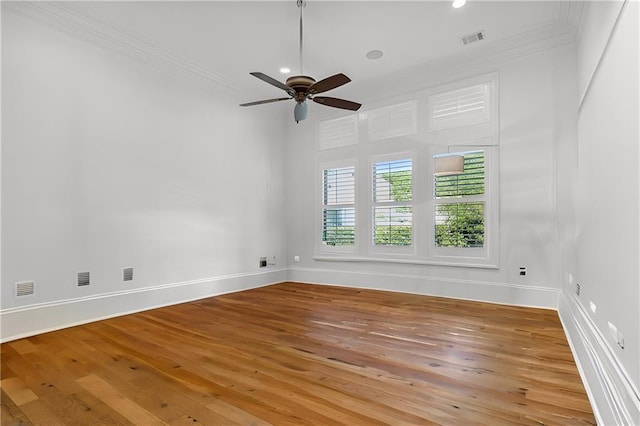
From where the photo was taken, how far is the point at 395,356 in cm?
252

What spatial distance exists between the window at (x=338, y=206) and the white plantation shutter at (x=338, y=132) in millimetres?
444

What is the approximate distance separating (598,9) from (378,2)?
1.84m

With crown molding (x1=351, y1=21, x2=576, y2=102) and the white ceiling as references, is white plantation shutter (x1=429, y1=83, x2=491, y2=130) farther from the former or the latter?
the white ceiling

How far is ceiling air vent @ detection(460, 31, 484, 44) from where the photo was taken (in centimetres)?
394

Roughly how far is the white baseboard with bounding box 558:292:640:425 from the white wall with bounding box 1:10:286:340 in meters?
4.28

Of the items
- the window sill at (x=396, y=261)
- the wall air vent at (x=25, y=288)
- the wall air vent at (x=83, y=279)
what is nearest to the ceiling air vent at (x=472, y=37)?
the window sill at (x=396, y=261)

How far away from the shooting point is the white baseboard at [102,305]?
307 centimetres

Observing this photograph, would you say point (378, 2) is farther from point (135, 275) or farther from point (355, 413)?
point (135, 275)

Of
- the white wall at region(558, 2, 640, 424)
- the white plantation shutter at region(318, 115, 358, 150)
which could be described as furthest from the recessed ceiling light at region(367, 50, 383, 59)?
the white wall at region(558, 2, 640, 424)

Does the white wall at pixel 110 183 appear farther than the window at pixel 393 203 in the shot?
No

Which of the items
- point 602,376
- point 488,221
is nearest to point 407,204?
point 488,221

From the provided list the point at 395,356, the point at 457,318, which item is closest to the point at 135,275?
the point at 395,356

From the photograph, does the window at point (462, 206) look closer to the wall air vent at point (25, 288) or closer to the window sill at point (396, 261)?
the window sill at point (396, 261)

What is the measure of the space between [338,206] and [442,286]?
2106mm
